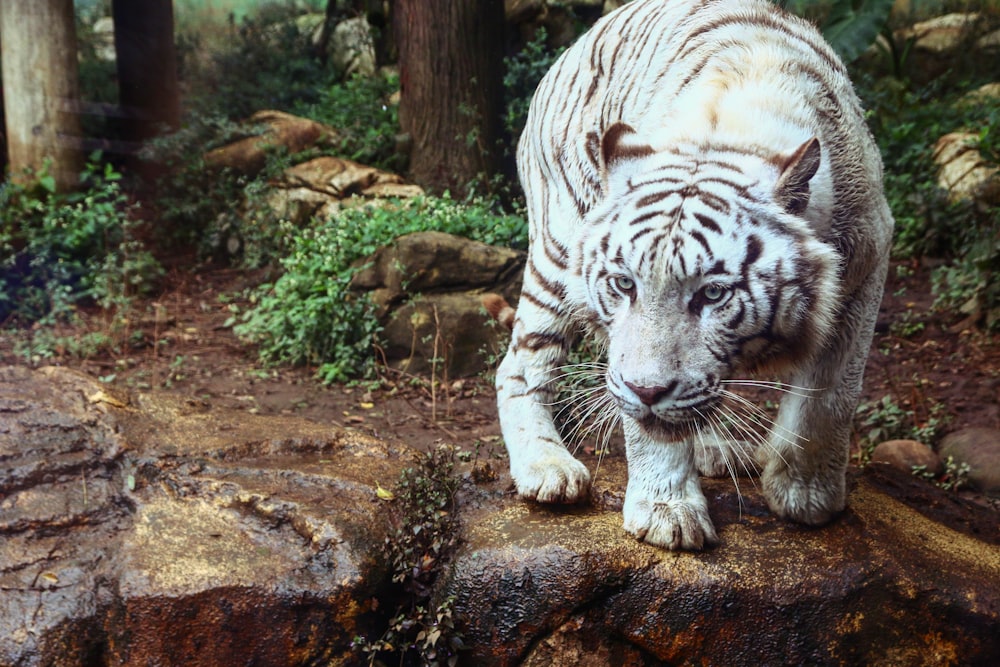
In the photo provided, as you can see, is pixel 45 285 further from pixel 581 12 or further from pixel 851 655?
pixel 851 655

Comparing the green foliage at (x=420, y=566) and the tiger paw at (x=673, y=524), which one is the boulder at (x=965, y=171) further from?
the green foliage at (x=420, y=566)

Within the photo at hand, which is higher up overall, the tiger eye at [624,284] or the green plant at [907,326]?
the tiger eye at [624,284]

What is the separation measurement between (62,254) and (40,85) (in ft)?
4.28

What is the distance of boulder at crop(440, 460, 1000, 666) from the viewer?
7.72 feet

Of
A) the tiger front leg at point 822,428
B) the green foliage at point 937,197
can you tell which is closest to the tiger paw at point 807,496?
the tiger front leg at point 822,428

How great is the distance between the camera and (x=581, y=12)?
24.6 feet

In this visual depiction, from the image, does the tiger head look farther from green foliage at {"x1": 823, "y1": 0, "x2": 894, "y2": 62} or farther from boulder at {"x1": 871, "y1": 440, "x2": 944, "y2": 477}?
green foliage at {"x1": 823, "y1": 0, "x2": 894, "y2": 62}

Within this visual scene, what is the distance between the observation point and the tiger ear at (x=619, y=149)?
2.29 meters

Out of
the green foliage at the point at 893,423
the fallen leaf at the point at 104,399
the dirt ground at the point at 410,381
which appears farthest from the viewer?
the dirt ground at the point at 410,381

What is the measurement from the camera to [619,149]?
2297mm

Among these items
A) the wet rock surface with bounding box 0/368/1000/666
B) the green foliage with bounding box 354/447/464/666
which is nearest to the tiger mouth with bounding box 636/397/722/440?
the wet rock surface with bounding box 0/368/1000/666

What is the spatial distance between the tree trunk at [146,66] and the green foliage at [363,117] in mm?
1284

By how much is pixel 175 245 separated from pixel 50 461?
4273 millimetres

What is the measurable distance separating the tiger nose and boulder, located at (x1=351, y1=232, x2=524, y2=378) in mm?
2783
